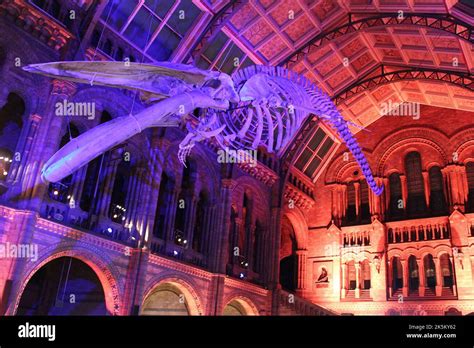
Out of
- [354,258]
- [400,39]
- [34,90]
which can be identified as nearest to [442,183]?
[354,258]

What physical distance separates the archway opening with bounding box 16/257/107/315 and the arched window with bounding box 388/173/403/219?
1623 cm

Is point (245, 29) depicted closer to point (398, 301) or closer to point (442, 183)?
point (442, 183)

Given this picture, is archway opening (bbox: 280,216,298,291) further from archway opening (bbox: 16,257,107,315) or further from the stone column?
archway opening (bbox: 16,257,107,315)

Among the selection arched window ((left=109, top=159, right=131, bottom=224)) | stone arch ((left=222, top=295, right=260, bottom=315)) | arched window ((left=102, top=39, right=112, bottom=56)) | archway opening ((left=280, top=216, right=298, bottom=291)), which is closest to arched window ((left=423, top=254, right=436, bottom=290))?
archway opening ((left=280, top=216, right=298, bottom=291))

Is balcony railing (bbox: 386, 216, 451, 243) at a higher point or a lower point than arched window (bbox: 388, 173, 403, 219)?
lower

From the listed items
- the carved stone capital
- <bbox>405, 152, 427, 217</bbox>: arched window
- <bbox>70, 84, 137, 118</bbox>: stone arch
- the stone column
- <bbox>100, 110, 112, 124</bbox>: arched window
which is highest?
<bbox>405, 152, 427, 217</bbox>: arched window

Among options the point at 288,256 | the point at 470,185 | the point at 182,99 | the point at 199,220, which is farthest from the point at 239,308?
the point at 182,99

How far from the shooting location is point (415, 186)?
24.0m

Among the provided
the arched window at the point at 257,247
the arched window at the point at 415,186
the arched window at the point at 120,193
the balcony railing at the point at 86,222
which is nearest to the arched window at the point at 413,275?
the arched window at the point at 415,186

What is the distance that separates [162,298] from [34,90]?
958 centimetres

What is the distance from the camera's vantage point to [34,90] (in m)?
12.9

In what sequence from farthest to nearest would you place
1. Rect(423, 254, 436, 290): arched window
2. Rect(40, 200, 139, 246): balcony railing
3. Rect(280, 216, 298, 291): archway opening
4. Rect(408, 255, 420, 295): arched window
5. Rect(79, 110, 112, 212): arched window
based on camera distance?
Rect(280, 216, 298, 291): archway opening
Rect(408, 255, 420, 295): arched window
Rect(423, 254, 436, 290): arched window
Rect(79, 110, 112, 212): arched window
Rect(40, 200, 139, 246): balcony railing

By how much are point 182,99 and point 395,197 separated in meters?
19.8

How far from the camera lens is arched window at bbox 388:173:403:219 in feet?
78.5
